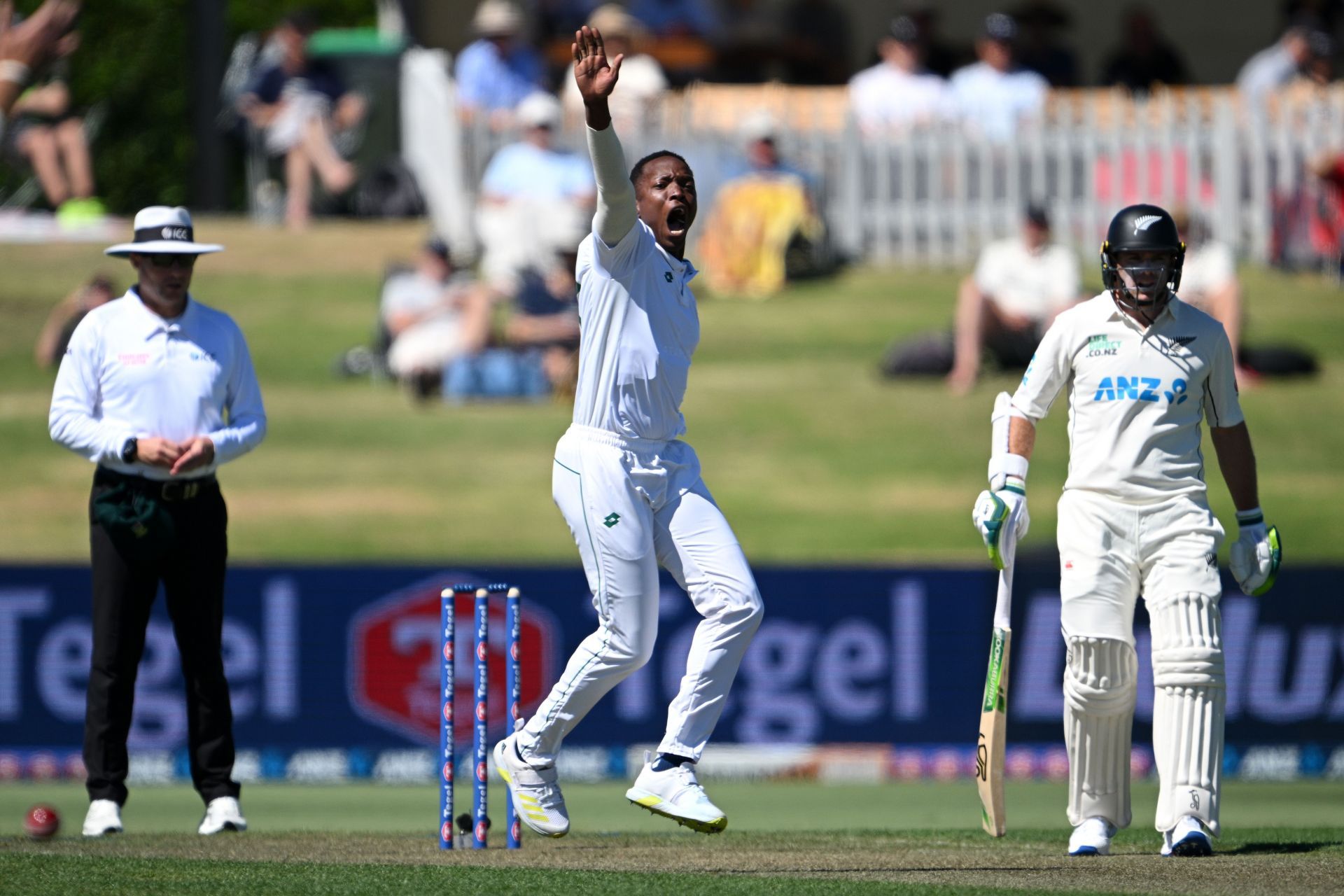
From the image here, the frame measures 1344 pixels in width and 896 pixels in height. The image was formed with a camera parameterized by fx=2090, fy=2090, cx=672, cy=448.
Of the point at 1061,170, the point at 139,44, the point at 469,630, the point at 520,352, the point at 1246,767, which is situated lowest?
the point at 1246,767

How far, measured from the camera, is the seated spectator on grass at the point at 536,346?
14930 mm

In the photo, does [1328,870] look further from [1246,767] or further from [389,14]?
[389,14]

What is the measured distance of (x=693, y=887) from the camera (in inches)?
220

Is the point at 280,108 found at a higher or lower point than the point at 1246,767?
higher

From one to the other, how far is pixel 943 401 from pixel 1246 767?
17.2 ft

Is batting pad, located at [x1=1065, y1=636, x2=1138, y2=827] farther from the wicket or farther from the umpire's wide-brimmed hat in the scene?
the umpire's wide-brimmed hat

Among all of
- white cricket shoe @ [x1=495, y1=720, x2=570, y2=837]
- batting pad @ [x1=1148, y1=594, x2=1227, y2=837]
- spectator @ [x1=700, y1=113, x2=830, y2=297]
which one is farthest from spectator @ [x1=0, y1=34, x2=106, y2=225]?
batting pad @ [x1=1148, y1=594, x2=1227, y2=837]

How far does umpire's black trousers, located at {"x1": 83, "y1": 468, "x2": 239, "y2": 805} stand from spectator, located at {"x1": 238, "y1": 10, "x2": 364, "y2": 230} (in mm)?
10626

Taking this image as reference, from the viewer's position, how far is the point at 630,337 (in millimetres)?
6129

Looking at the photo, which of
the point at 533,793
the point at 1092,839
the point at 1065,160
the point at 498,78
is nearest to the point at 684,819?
the point at 533,793

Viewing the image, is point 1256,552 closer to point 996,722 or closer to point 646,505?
point 996,722

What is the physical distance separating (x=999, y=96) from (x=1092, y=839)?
11.7m

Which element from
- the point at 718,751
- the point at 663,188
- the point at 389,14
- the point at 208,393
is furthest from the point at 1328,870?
the point at 389,14

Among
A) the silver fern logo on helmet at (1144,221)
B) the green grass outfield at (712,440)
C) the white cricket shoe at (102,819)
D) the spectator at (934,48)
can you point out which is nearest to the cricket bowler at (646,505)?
the silver fern logo on helmet at (1144,221)
